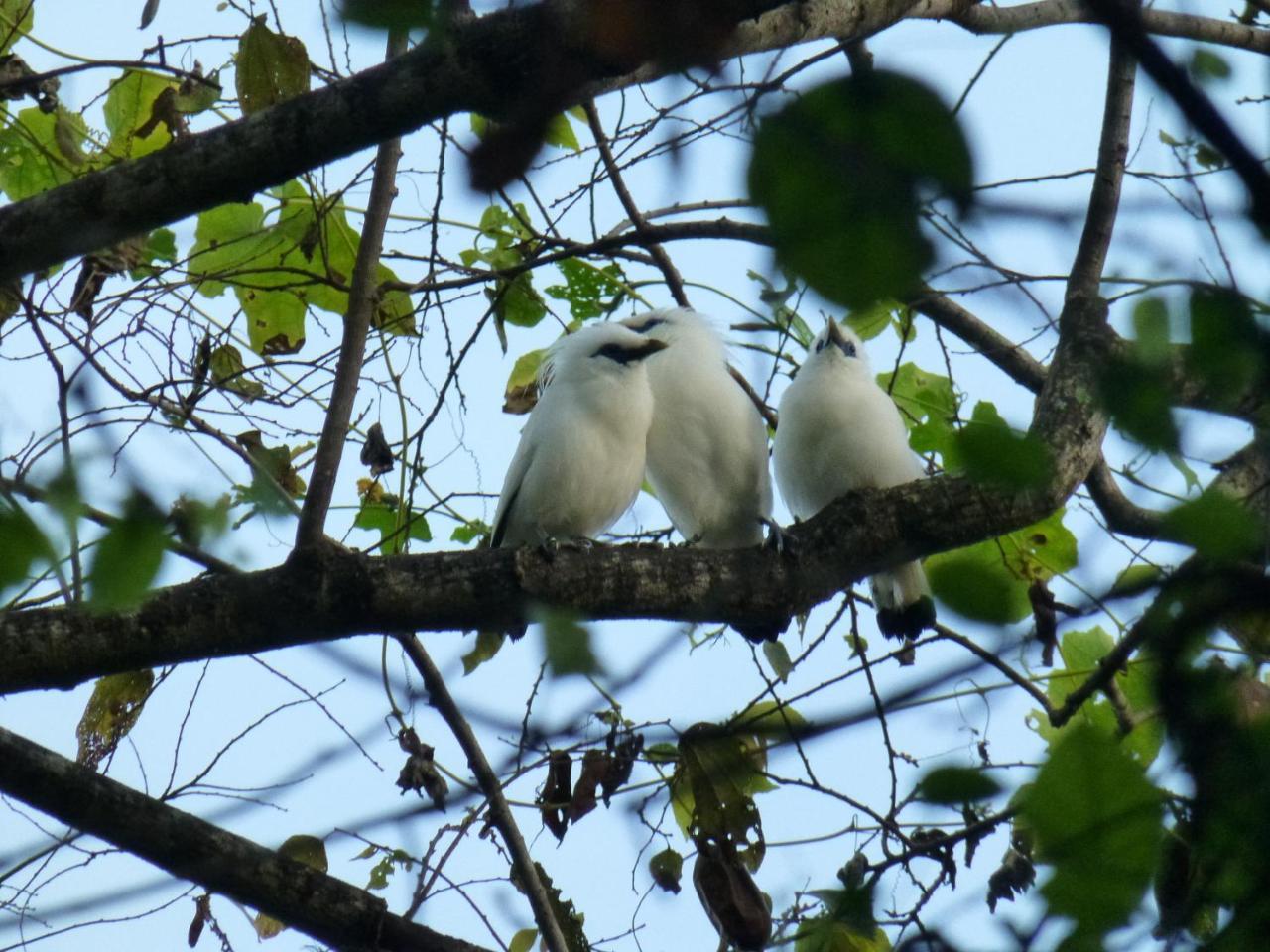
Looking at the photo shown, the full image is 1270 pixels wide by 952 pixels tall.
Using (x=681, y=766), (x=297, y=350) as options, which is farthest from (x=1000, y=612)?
(x=297, y=350)

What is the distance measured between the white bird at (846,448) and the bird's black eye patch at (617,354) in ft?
1.99

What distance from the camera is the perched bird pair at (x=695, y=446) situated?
471cm

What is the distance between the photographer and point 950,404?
3873 mm

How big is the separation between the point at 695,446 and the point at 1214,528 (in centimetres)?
418

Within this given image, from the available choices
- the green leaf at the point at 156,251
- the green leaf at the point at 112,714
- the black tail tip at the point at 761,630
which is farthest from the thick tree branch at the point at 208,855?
the green leaf at the point at 156,251

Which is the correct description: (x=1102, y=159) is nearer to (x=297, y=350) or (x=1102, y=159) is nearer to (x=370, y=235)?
(x=370, y=235)

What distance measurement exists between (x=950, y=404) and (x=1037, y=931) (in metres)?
3.10

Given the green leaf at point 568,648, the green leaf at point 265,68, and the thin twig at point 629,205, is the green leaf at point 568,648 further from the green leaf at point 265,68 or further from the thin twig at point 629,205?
the green leaf at point 265,68

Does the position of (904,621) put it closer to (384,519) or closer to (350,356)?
(384,519)

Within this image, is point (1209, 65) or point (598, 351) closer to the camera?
point (1209, 65)

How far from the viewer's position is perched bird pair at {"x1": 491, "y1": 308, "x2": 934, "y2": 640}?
4.71 meters

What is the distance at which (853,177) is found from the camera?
741 millimetres

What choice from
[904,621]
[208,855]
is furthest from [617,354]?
[208,855]

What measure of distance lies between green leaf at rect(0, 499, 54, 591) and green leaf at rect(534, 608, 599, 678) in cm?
33
